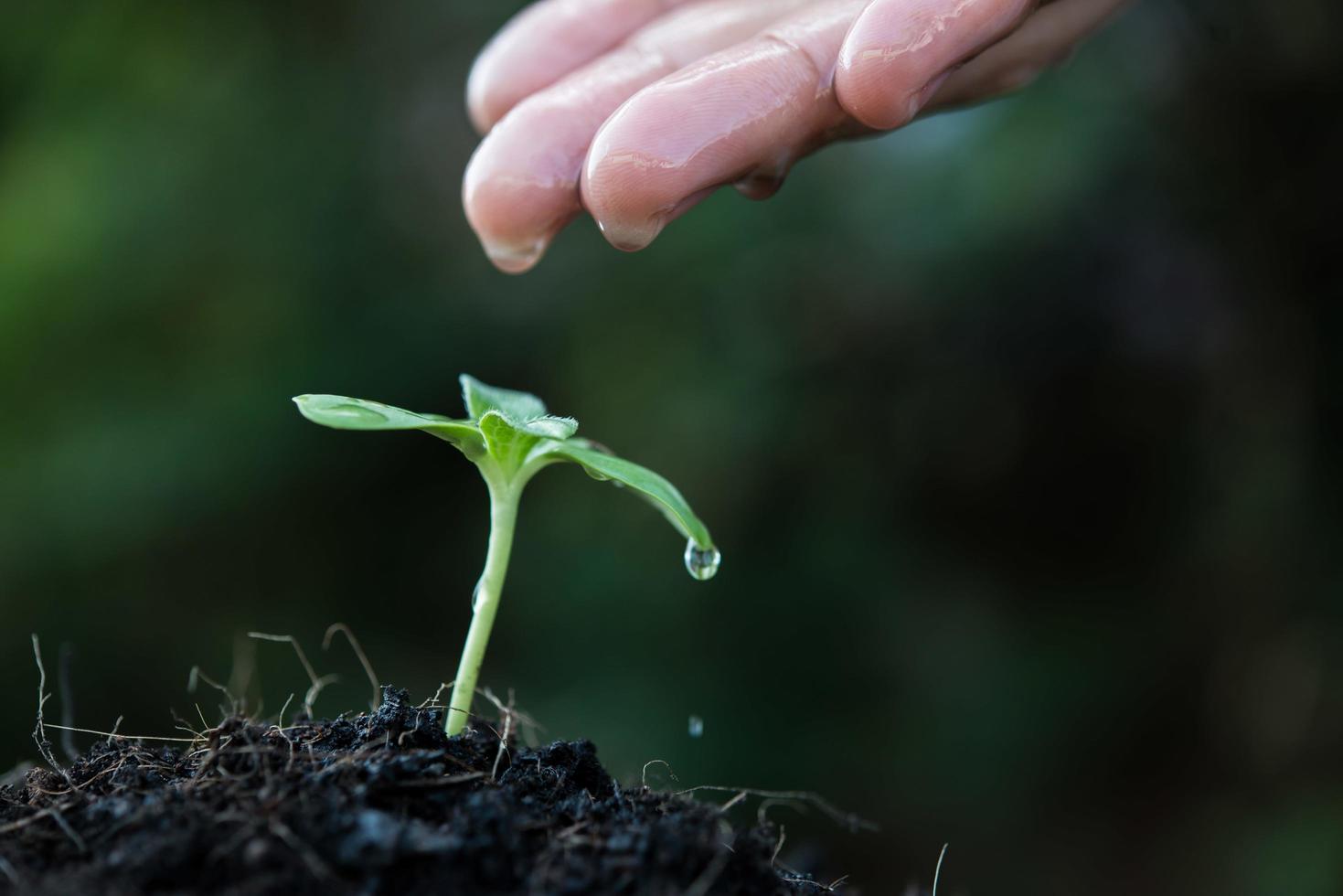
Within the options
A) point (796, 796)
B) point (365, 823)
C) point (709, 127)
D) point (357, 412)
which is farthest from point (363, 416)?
point (796, 796)

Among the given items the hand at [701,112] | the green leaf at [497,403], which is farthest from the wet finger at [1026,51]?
the green leaf at [497,403]

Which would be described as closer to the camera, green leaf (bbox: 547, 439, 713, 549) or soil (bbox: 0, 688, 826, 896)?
soil (bbox: 0, 688, 826, 896)

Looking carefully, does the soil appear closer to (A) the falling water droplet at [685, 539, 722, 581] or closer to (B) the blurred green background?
(A) the falling water droplet at [685, 539, 722, 581]

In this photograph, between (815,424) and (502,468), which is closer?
(502,468)

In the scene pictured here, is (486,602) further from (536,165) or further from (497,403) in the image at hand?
(536,165)

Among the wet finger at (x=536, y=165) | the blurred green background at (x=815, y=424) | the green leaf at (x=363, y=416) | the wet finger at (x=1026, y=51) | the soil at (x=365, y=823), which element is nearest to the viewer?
the soil at (x=365, y=823)

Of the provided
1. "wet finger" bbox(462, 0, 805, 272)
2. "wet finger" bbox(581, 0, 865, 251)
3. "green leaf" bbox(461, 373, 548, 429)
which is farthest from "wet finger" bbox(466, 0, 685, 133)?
"green leaf" bbox(461, 373, 548, 429)

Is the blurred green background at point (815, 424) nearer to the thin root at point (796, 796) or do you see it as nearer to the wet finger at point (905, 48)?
the thin root at point (796, 796)
